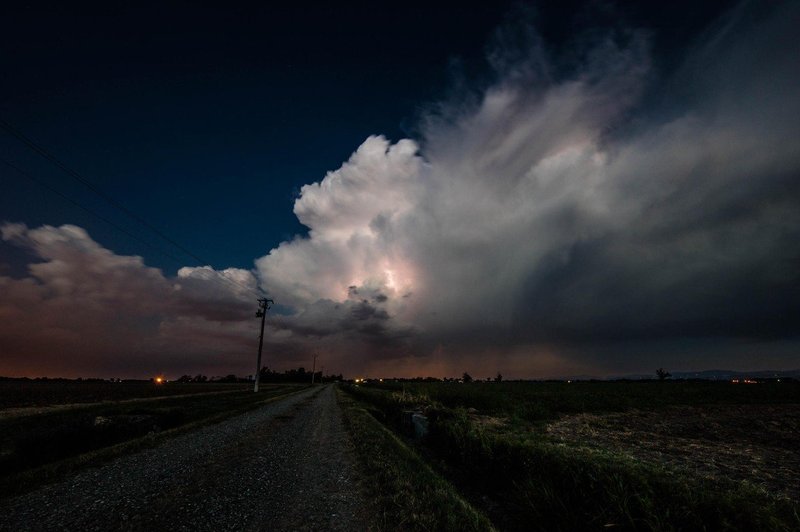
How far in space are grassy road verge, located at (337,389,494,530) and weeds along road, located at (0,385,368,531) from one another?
56cm

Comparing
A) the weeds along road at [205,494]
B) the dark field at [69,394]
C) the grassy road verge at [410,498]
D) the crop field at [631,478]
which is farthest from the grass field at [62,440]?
the dark field at [69,394]

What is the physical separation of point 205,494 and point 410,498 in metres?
5.24

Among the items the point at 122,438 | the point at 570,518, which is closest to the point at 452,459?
the point at 570,518

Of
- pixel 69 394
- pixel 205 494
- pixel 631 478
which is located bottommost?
pixel 69 394

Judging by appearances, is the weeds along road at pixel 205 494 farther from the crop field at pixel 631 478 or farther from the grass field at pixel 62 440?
the crop field at pixel 631 478

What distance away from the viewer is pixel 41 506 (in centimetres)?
733

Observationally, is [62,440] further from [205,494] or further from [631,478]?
[631,478]

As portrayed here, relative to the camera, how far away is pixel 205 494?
834 centimetres

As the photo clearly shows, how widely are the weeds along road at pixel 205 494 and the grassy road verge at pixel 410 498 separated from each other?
560 mm

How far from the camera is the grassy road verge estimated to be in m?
6.84

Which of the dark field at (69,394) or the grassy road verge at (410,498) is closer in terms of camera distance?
the grassy road verge at (410,498)

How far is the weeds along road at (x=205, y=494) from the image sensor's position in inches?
265

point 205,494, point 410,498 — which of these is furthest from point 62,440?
point 410,498

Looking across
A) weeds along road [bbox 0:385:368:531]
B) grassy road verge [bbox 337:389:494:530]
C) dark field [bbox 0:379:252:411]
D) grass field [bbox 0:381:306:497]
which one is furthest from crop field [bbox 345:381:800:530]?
dark field [bbox 0:379:252:411]
